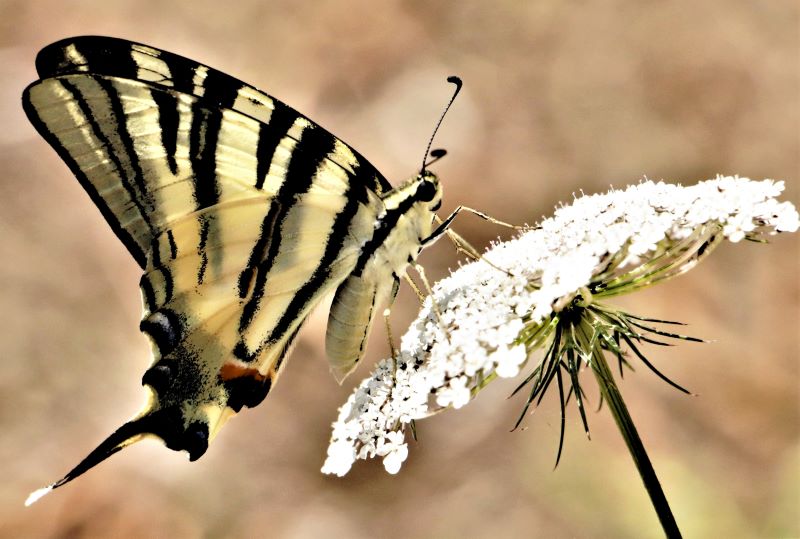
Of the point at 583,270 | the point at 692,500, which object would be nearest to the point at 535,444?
the point at 692,500

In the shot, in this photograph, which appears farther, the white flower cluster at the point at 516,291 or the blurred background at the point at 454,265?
the blurred background at the point at 454,265

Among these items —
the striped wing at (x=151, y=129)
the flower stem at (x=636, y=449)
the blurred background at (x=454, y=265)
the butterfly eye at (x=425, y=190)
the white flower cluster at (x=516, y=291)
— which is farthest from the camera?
the blurred background at (x=454, y=265)

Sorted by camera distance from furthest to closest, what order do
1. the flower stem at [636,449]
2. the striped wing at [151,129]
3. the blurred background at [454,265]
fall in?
1. the blurred background at [454,265]
2. the striped wing at [151,129]
3. the flower stem at [636,449]

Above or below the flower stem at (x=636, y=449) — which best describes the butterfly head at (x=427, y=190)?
above

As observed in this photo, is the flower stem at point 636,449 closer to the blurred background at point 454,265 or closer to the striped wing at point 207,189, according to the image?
the striped wing at point 207,189

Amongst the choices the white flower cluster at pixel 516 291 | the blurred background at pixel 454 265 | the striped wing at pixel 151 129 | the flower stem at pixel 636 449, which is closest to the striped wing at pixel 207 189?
the striped wing at pixel 151 129

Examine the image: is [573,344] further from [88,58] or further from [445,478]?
[445,478]

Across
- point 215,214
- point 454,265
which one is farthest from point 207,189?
point 454,265
